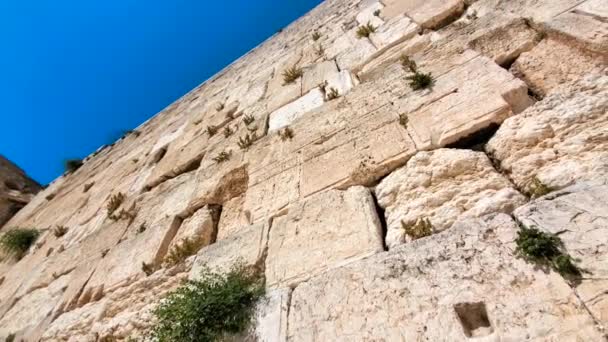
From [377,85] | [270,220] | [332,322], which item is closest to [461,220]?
[332,322]

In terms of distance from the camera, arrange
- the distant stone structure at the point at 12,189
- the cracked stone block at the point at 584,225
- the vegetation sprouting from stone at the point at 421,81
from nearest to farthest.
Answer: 1. the cracked stone block at the point at 584,225
2. the vegetation sprouting from stone at the point at 421,81
3. the distant stone structure at the point at 12,189

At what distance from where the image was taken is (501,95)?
6.92 ft

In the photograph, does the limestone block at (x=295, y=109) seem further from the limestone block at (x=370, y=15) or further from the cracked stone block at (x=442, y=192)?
the cracked stone block at (x=442, y=192)

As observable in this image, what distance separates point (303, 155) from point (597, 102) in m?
1.87

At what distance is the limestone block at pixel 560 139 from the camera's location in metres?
1.59

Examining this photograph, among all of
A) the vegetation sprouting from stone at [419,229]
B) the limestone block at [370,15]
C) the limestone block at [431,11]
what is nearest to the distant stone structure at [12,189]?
the limestone block at [370,15]

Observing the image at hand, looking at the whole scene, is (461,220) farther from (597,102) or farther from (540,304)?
(597,102)

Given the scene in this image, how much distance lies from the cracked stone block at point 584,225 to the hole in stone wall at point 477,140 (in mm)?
603

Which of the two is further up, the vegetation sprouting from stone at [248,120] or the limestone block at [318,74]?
the limestone block at [318,74]

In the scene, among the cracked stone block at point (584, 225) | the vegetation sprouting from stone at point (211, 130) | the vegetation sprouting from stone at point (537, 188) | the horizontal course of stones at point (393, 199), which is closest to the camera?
the cracked stone block at point (584, 225)

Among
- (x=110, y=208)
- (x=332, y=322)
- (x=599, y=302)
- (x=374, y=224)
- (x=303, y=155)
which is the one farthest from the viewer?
(x=110, y=208)

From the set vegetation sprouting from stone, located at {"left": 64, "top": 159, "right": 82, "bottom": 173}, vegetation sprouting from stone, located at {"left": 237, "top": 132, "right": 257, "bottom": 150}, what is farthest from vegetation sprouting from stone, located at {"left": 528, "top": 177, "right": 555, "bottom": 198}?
vegetation sprouting from stone, located at {"left": 64, "top": 159, "right": 82, "bottom": 173}

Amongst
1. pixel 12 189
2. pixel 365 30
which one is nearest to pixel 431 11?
pixel 365 30

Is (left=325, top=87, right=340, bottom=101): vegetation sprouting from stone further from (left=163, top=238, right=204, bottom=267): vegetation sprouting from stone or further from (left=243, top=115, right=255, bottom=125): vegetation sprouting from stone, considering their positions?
(left=163, top=238, right=204, bottom=267): vegetation sprouting from stone
